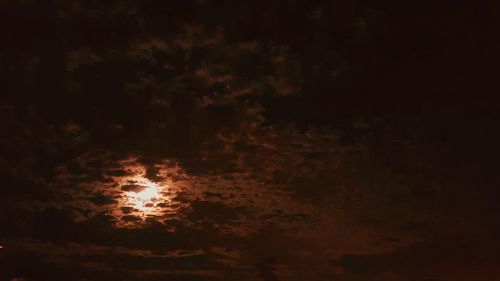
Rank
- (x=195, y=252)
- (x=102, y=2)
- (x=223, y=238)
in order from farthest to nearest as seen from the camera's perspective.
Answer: (x=195, y=252), (x=223, y=238), (x=102, y=2)

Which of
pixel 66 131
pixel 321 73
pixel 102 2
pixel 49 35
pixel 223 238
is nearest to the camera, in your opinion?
pixel 102 2

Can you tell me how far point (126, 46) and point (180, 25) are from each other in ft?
2.16

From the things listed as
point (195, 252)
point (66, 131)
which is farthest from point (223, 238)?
point (66, 131)

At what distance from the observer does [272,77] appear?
520 cm

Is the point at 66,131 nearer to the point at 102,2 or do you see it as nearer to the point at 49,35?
the point at 49,35

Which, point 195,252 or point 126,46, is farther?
point 195,252

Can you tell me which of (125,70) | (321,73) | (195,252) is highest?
(125,70)

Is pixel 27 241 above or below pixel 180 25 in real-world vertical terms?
below

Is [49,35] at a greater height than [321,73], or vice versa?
[49,35]

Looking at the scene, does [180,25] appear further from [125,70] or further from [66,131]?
[66,131]

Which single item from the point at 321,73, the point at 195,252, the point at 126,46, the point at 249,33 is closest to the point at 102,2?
the point at 126,46

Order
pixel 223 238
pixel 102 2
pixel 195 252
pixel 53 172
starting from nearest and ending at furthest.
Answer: pixel 102 2 < pixel 53 172 < pixel 223 238 < pixel 195 252

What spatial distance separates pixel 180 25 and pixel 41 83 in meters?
1.89

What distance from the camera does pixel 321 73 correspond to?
5.16 m
